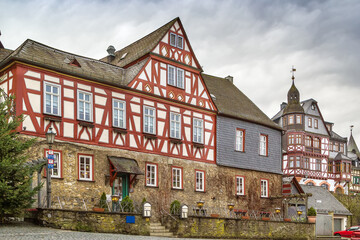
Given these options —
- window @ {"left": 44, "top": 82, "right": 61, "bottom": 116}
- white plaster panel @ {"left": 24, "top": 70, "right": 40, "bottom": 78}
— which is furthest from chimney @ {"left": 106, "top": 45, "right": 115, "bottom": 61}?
white plaster panel @ {"left": 24, "top": 70, "right": 40, "bottom": 78}

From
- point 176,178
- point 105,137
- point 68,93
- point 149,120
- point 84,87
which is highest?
point 84,87

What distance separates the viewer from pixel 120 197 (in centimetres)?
2631

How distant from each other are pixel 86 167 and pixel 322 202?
25.8m

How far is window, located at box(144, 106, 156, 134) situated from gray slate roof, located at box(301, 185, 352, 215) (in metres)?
19.6

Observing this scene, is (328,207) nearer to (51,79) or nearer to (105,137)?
(105,137)

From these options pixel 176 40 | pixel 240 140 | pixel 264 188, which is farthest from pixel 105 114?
pixel 264 188

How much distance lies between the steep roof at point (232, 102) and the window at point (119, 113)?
26.9 ft

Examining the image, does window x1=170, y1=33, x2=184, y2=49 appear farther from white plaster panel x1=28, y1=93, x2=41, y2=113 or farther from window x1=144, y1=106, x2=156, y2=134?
white plaster panel x1=28, y1=93, x2=41, y2=113

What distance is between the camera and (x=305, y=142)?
64500 millimetres

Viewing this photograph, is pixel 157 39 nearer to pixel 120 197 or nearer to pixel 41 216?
pixel 120 197

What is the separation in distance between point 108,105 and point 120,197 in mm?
5045

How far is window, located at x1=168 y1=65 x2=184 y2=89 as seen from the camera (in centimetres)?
3031

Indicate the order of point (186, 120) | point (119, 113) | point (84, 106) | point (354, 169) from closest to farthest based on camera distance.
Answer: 1. point (84, 106)
2. point (119, 113)
3. point (186, 120)
4. point (354, 169)

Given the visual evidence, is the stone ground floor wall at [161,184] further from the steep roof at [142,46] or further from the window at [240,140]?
the steep roof at [142,46]
